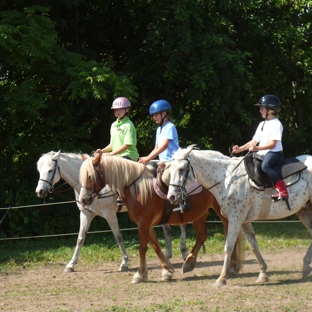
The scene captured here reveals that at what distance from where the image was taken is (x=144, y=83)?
15602 mm

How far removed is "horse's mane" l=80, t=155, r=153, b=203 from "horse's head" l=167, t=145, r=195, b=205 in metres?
0.93

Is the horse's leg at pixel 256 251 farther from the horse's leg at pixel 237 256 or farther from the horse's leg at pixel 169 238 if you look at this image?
the horse's leg at pixel 169 238

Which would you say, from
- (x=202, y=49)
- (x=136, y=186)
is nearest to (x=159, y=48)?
(x=202, y=49)

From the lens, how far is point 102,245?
1343 cm

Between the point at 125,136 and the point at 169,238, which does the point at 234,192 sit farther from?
the point at 169,238

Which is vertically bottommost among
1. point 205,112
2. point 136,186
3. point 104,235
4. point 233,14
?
point 104,235

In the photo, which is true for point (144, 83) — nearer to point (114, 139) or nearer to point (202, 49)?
point (202, 49)

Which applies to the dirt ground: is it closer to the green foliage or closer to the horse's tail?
the horse's tail

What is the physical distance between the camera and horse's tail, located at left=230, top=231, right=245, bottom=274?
31.5 ft

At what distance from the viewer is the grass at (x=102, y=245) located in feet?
39.2

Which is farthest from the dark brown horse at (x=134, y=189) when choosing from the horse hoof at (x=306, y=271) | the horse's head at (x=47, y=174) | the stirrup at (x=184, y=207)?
the horse hoof at (x=306, y=271)

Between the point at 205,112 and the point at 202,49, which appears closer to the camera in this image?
the point at 202,49

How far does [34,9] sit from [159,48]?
3.06 meters

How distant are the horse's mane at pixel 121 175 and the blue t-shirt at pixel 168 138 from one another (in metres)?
0.43
